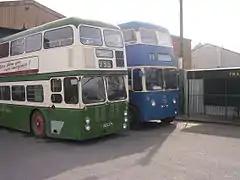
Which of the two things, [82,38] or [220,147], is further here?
[82,38]

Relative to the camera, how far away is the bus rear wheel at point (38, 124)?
12438 millimetres

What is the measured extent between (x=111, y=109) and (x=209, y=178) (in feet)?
17.2

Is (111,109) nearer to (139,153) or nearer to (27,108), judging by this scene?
(139,153)

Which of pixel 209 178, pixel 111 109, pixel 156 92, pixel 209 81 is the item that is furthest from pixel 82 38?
pixel 209 81

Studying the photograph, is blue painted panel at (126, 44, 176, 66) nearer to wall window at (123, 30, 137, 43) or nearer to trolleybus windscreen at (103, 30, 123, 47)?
wall window at (123, 30, 137, 43)

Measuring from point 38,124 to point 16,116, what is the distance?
1754 millimetres

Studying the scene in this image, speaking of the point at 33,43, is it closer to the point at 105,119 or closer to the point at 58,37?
the point at 58,37

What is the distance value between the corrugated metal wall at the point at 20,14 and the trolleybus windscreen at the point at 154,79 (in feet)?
33.2

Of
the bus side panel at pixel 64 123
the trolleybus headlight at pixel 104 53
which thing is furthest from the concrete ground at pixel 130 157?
the trolleybus headlight at pixel 104 53

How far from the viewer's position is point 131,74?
46.1 ft

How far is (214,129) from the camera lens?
13.8m

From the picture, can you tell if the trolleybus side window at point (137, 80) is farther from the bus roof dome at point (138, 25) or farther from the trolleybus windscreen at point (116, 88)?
the bus roof dome at point (138, 25)

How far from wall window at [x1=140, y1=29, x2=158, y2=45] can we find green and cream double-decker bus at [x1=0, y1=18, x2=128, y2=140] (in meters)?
2.07

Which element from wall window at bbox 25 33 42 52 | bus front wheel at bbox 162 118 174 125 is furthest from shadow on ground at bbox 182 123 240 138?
wall window at bbox 25 33 42 52
